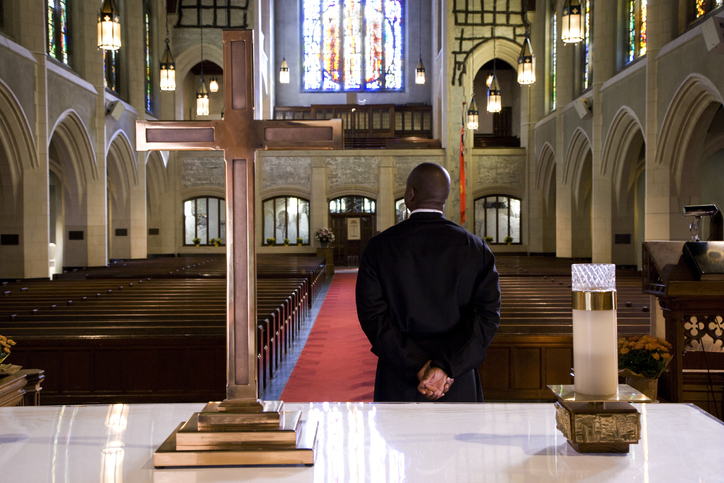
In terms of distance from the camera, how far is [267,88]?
21.4m

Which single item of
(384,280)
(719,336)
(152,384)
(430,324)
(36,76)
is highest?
(36,76)

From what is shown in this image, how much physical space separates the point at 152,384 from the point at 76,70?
10961 millimetres

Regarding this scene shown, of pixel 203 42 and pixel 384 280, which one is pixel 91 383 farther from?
pixel 203 42

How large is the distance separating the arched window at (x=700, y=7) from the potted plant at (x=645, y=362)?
7888 mm

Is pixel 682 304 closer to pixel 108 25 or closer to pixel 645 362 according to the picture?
pixel 645 362

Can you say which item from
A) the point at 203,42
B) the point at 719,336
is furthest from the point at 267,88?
the point at 719,336

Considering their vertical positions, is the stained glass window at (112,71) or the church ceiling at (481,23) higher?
the church ceiling at (481,23)

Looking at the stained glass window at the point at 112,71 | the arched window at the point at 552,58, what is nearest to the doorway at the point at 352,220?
the arched window at the point at 552,58

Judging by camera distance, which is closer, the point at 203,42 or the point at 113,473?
the point at 113,473

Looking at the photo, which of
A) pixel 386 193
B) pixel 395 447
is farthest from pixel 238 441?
pixel 386 193

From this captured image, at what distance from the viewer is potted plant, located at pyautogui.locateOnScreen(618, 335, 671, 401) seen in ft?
10.2

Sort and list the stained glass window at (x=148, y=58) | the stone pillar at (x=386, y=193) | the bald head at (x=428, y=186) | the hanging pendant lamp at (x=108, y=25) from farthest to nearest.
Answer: the stone pillar at (x=386, y=193) < the stained glass window at (x=148, y=58) < the hanging pendant lamp at (x=108, y=25) < the bald head at (x=428, y=186)

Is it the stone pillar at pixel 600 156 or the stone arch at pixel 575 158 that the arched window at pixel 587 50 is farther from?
the stone arch at pixel 575 158

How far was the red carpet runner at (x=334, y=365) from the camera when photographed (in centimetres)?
514
